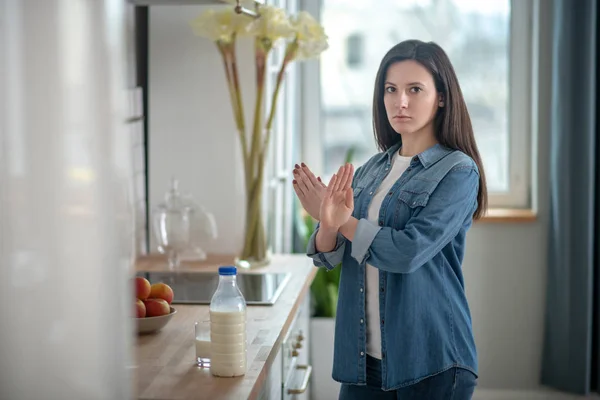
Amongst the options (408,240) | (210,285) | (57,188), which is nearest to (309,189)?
(408,240)

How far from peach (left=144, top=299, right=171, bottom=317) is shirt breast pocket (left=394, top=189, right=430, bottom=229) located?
537mm

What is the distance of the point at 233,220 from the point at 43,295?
2.02 meters

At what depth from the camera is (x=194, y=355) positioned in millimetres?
1653

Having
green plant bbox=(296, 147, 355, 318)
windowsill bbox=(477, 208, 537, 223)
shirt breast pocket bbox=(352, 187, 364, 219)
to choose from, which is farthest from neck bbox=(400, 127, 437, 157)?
windowsill bbox=(477, 208, 537, 223)

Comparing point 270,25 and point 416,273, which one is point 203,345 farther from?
point 270,25

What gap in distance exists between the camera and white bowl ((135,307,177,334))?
1.78 meters

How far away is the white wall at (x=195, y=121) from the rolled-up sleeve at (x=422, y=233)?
1137mm

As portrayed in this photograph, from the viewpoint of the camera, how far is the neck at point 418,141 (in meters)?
1.95

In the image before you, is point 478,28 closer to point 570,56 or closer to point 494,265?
point 570,56

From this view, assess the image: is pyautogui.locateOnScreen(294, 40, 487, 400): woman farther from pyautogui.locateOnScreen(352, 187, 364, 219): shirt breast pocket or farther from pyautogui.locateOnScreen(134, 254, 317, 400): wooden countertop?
pyautogui.locateOnScreen(134, 254, 317, 400): wooden countertop

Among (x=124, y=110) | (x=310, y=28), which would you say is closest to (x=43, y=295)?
(x=124, y=110)

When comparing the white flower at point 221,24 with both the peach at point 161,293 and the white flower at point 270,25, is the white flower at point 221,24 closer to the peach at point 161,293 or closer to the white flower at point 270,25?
the white flower at point 270,25

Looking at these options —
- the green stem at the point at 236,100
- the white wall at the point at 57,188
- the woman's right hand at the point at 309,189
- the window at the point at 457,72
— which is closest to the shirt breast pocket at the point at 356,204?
the woman's right hand at the point at 309,189

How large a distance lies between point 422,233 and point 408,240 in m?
0.04
